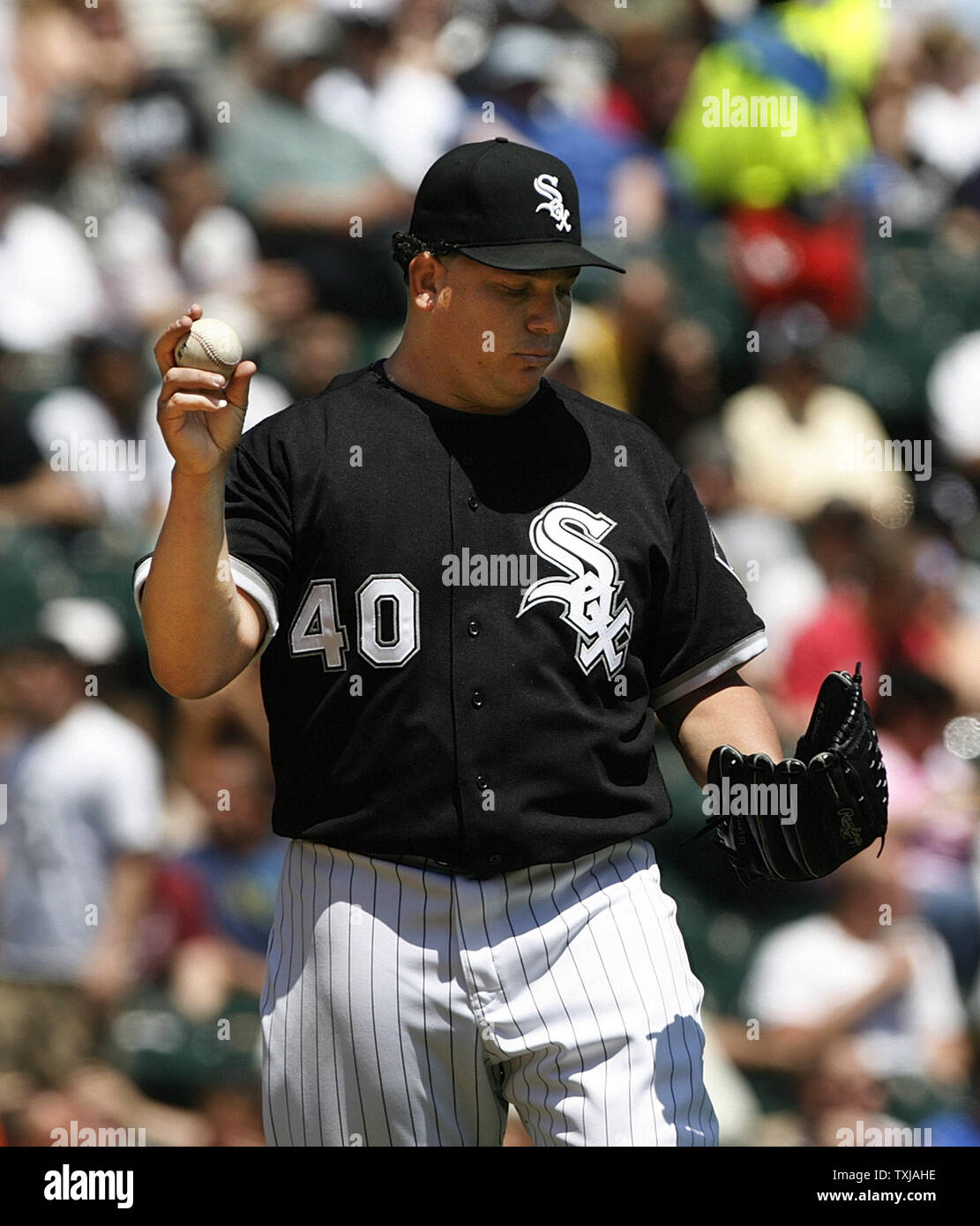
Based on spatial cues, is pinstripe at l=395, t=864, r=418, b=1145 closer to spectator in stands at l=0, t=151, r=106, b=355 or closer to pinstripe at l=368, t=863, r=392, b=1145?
pinstripe at l=368, t=863, r=392, b=1145

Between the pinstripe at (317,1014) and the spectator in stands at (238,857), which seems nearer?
the pinstripe at (317,1014)

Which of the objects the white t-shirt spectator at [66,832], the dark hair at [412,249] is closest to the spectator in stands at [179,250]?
the white t-shirt spectator at [66,832]

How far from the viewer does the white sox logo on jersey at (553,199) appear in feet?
6.88

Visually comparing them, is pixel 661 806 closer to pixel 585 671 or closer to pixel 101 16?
pixel 585 671

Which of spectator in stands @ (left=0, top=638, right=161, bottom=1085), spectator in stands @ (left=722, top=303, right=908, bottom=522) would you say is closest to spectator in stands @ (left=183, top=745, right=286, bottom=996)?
spectator in stands @ (left=0, top=638, right=161, bottom=1085)

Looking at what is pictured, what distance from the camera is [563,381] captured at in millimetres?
3922

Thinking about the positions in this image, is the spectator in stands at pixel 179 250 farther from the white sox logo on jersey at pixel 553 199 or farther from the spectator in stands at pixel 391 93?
the white sox logo on jersey at pixel 553 199

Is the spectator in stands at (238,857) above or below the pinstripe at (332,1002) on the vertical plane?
above

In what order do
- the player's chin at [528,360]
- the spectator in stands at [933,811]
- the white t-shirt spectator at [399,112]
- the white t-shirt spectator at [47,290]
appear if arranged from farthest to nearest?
the white t-shirt spectator at [399,112] → the white t-shirt spectator at [47,290] → the spectator in stands at [933,811] → the player's chin at [528,360]

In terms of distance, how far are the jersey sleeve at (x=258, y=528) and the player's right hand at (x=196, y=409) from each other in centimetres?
17

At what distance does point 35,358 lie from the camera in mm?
3895

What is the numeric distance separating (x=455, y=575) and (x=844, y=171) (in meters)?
2.60

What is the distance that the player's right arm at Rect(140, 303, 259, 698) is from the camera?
5.90ft

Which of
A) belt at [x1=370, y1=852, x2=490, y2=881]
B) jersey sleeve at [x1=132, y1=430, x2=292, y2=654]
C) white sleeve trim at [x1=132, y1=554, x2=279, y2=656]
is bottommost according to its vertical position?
belt at [x1=370, y1=852, x2=490, y2=881]
